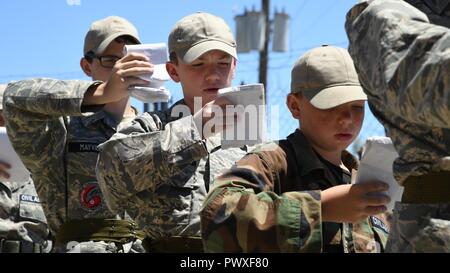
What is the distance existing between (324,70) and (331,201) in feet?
2.40

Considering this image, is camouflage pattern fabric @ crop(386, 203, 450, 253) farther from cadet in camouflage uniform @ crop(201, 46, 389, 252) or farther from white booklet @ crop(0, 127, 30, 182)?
white booklet @ crop(0, 127, 30, 182)

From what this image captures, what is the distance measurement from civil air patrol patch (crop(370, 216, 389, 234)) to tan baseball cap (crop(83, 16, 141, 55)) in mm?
2160

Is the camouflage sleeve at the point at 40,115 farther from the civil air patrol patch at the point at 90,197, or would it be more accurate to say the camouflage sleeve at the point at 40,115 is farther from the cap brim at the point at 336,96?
the cap brim at the point at 336,96

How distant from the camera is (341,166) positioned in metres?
3.60

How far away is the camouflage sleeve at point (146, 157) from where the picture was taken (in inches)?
153

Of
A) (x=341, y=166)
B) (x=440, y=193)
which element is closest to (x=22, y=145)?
(x=341, y=166)

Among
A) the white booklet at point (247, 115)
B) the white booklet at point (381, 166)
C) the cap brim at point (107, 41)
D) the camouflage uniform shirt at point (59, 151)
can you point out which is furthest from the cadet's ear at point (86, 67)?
the white booklet at point (381, 166)

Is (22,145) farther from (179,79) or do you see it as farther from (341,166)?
(341,166)

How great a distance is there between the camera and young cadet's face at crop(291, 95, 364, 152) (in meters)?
3.42

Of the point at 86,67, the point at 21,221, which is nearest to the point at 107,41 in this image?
the point at 86,67

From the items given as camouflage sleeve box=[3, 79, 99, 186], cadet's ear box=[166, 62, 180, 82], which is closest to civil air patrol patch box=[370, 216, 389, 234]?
cadet's ear box=[166, 62, 180, 82]

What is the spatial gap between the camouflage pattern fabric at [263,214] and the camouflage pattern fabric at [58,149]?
67.5 inches
